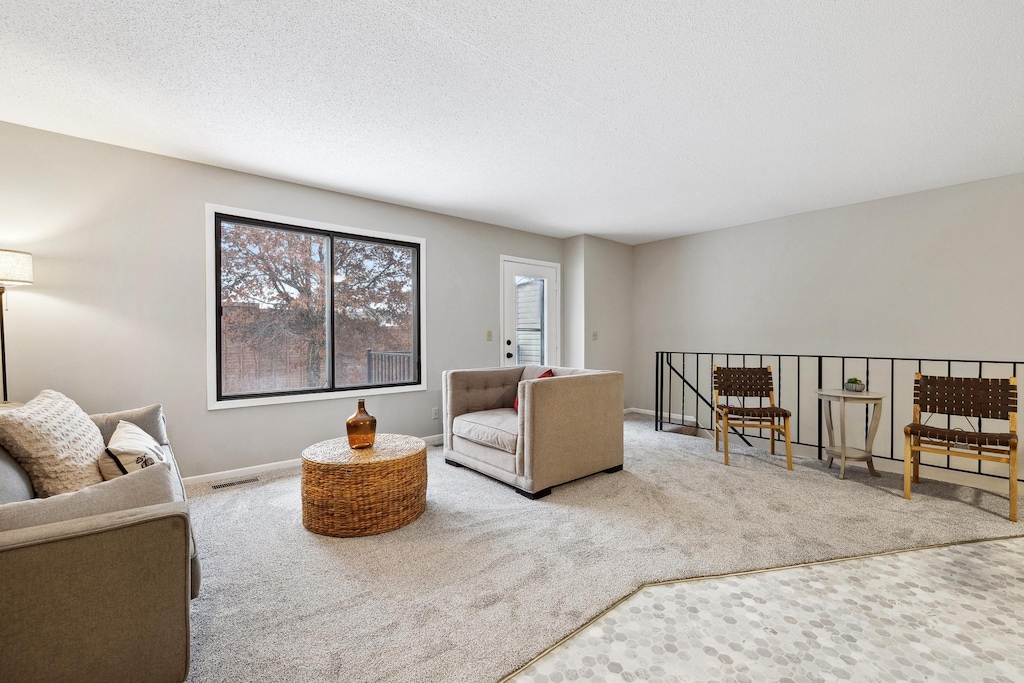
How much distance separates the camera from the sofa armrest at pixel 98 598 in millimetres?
1095

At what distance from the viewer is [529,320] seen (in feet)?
19.3

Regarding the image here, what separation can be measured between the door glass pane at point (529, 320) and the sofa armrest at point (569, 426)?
2219 mm

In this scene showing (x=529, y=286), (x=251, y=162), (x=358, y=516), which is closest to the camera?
(x=358, y=516)

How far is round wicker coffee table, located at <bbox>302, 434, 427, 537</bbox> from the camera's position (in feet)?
8.42

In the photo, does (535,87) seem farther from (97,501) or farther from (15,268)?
(15,268)

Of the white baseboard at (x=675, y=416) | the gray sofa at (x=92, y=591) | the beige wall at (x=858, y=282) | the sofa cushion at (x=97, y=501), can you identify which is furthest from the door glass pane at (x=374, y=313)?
the beige wall at (x=858, y=282)

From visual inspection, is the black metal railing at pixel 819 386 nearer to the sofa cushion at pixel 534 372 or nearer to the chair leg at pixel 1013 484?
the chair leg at pixel 1013 484

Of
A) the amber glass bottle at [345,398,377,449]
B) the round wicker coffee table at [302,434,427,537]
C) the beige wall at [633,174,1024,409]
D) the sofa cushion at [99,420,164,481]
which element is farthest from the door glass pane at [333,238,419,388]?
the beige wall at [633,174,1024,409]

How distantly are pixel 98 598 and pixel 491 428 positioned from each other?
2.51 meters

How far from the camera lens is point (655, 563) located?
2.25 meters

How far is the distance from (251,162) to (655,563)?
154 inches

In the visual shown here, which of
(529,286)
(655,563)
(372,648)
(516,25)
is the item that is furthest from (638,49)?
(529,286)

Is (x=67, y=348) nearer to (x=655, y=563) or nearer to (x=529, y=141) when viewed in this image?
(x=529, y=141)

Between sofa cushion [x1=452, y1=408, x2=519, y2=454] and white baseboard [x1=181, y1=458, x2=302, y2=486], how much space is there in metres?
1.50
